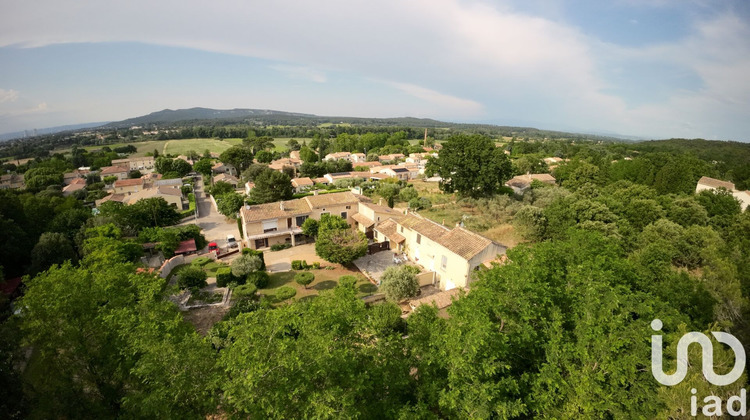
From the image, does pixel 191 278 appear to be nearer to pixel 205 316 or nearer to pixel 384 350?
pixel 205 316

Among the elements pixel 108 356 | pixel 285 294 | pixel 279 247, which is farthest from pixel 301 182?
pixel 108 356

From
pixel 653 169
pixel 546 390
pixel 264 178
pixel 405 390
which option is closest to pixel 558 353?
pixel 546 390

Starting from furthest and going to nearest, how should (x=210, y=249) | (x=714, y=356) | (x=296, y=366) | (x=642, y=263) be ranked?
(x=210, y=249) → (x=642, y=263) → (x=714, y=356) → (x=296, y=366)

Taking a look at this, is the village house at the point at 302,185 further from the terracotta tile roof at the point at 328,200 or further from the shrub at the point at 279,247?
the shrub at the point at 279,247

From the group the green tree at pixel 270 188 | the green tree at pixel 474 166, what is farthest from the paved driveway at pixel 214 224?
the green tree at pixel 474 166

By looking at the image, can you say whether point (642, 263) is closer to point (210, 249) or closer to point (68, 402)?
point (68, 402)

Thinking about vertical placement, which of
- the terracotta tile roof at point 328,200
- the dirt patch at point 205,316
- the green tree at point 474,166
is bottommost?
the dirt patch at point 205,316
